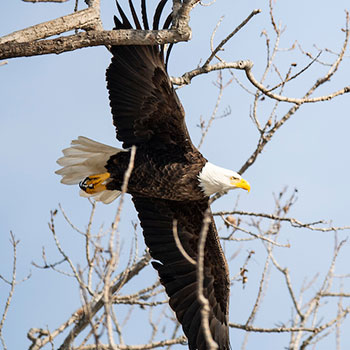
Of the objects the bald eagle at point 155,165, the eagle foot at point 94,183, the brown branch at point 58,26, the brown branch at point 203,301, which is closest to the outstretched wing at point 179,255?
the bald eagle at point 155,165

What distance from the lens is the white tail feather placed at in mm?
5988

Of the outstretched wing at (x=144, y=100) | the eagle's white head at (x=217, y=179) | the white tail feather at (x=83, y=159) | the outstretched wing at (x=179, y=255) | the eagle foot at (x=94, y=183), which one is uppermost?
the outstretched wing at (x=144, y=100)

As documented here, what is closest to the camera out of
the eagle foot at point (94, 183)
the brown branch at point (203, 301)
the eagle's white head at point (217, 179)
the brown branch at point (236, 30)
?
the brown branch at point (203, 301)

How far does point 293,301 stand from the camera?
619cm

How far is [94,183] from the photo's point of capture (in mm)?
6227

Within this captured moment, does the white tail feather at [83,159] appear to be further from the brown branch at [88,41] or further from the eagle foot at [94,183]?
the brown branch at [88,41]

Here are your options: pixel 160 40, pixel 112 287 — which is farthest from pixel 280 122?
pixel 112 287

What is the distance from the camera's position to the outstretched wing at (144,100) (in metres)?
5.78

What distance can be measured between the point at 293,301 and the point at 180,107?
2.26 m

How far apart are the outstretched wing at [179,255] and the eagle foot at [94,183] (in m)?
0.45

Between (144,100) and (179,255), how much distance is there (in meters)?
1.77

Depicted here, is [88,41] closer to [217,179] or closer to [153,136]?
[153,136]

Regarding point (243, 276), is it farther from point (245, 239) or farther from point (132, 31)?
point (132, 31)

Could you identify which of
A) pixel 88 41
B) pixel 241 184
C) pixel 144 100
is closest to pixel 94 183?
pixel 144 100
